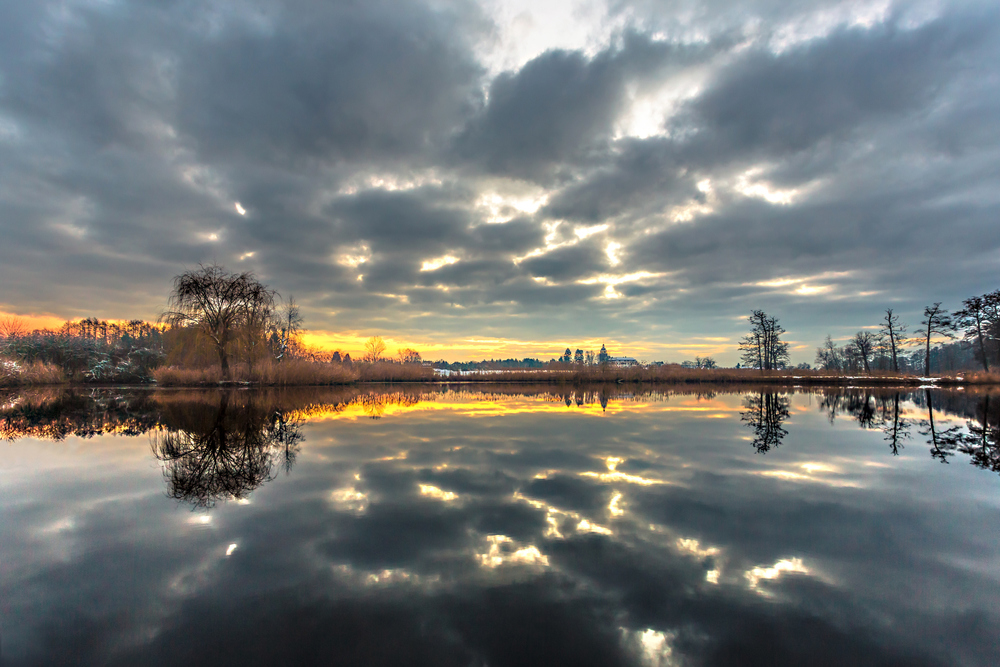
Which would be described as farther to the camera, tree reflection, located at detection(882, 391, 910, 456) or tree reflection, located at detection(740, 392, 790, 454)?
tree reflection, located at detection(882, 391, 910, 456)

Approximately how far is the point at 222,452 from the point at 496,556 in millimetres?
7494

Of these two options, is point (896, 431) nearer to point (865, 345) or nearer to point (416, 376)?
point (416, 376)

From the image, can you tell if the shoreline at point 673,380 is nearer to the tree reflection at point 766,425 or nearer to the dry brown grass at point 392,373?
the dry brown grass at point 392,373

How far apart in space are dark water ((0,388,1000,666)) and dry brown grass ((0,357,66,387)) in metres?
31.1

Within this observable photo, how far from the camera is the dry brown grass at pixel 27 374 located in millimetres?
28469

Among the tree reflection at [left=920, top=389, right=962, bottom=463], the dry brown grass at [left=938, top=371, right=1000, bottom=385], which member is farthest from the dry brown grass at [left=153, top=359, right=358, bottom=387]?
the dry brown grass at [left=938, top=371, right=1000, bottom=385]

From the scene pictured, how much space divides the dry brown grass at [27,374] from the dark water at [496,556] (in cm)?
3106

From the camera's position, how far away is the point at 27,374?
1153 inches

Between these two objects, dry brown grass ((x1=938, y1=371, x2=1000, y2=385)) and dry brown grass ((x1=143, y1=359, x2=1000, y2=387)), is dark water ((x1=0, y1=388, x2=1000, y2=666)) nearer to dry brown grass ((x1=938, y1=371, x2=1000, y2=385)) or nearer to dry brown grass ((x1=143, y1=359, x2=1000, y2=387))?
dry brown grass ((x1=143, y1=359, x2=1000, y2=387))

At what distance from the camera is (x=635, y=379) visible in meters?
40.7

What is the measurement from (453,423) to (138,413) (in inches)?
496

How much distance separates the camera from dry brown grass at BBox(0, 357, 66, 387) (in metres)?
28.5

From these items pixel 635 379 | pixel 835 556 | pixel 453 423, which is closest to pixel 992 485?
pixel 835 556

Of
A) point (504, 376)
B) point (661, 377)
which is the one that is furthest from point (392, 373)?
point (661, 377)
